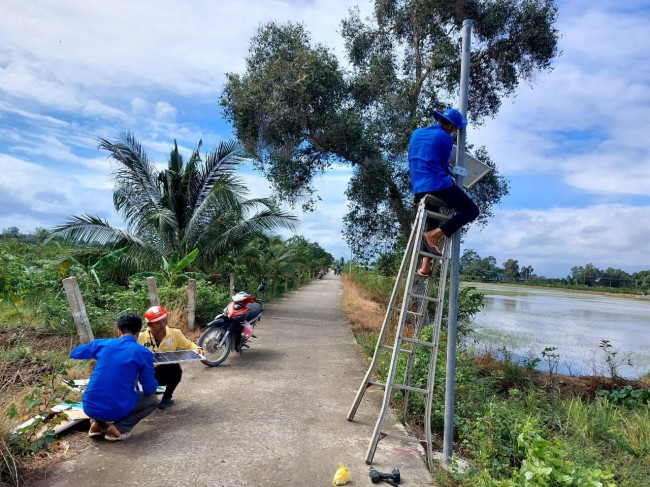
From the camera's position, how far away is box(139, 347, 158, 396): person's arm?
158 inches

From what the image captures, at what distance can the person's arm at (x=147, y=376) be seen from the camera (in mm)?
4016

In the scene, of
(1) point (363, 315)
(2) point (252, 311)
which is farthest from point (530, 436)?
(1) point (363, 315)

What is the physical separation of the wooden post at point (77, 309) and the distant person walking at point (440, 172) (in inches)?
189

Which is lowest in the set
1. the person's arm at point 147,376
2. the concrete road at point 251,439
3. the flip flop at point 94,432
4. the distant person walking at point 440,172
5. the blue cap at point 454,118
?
the concrete road at point 251,439

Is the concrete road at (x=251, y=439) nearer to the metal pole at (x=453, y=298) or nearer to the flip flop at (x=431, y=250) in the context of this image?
the metal pole at (x=453, y=298)

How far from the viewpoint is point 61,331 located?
23.1 feet

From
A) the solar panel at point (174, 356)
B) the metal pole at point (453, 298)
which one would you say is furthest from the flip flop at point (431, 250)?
the solar panel at point (174, 356)

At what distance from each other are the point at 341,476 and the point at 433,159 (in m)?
2.65

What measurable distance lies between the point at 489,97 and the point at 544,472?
10529mm

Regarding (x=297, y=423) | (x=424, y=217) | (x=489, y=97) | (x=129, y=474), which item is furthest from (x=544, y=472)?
(x=489, y=97)

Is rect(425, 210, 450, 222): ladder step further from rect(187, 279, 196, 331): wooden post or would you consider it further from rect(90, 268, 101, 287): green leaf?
rect(90, 268, 101, 287): green leaf

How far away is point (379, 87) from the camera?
36.6 feet

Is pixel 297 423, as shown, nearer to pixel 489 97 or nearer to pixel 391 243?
pixel 391 243

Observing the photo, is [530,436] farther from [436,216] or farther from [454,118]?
[454,118]
